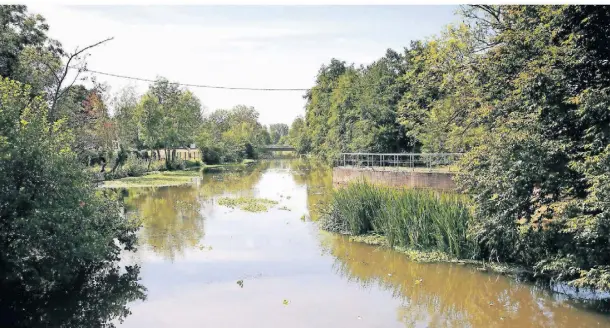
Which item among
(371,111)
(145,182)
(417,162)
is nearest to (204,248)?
(145,182)

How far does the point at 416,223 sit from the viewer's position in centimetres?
1344

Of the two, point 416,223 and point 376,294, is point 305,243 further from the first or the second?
point 376,294

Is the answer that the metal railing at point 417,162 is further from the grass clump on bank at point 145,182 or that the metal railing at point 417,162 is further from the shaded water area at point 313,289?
the grass clump on bank at point 145,182

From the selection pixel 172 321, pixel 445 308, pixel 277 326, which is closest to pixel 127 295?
pixel 172 321

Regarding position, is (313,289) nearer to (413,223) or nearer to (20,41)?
(413,223)

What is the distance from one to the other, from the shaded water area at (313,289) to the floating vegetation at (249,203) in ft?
18.1

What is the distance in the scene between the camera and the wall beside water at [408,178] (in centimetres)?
2429

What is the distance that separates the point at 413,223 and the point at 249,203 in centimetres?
1307

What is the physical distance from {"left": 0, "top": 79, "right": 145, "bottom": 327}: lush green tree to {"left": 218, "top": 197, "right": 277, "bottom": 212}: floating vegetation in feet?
41.0

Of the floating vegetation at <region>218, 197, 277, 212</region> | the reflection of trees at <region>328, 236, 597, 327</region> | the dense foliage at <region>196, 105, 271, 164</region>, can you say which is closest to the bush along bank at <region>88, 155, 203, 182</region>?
the dense foliage at <region>196, 105, 271, 164</region>

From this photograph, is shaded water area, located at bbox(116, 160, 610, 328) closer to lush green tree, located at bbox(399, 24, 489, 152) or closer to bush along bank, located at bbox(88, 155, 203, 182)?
lush green tree, located at bbox(399, 24, 489, 152)

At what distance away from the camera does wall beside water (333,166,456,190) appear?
24.3 meters

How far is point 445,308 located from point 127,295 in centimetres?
715

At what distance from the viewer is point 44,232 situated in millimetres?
8867
